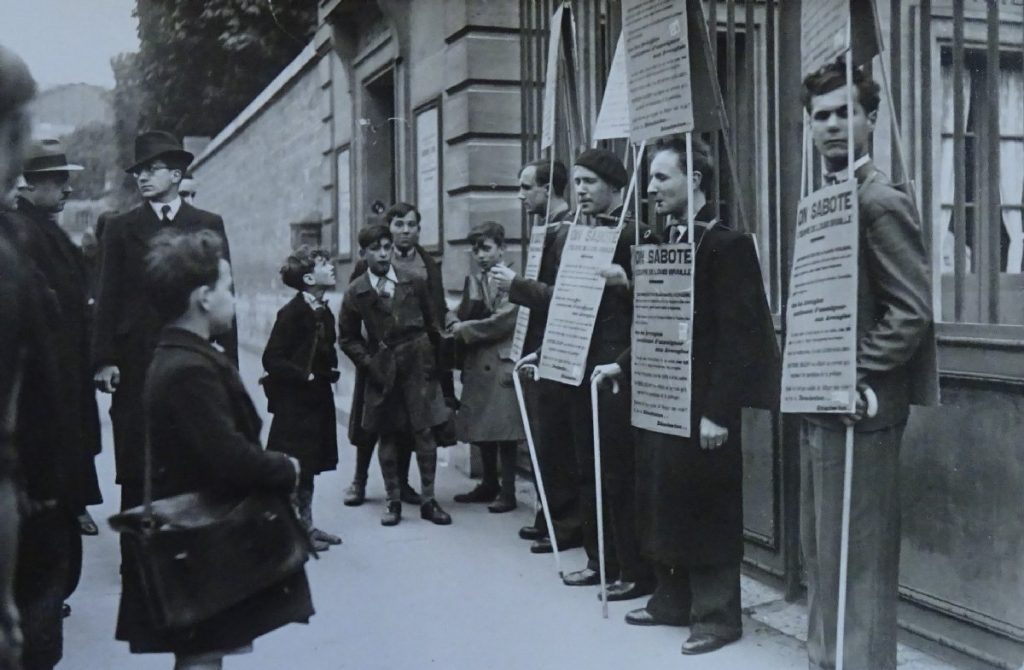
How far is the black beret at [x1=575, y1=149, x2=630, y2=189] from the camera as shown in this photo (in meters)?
5.26

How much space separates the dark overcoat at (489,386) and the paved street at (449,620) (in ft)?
2.33

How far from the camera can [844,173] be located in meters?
3.74

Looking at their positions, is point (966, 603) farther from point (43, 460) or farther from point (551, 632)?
point (43, 460)

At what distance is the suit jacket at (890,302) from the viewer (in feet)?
11.7

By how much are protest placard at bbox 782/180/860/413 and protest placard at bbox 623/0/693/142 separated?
87 cm

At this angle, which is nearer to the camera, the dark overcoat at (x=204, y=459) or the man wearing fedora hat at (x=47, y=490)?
the man wearing fedora hat at (x=47, y=490)

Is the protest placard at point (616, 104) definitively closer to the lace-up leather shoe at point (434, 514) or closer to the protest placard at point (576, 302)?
the protest placard at point (576, 302)

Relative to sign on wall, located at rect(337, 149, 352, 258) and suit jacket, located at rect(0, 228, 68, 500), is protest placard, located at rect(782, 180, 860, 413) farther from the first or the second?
sign on wall, located at rect(337, 149, 352, 258)

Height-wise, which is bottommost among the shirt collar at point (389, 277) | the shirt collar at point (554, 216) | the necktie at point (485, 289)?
the necktie at point (485, 289)

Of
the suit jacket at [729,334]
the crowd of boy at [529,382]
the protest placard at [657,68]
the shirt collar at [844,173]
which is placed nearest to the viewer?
the crowd of boy at [529,382]

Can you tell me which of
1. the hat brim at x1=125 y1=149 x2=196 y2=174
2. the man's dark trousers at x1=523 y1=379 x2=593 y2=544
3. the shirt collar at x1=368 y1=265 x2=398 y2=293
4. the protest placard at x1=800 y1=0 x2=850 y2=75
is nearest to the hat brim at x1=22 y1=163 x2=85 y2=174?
the hat brim at x1=125 y1=149 x2=196 y2=174

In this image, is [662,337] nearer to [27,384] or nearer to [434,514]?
[27,384]

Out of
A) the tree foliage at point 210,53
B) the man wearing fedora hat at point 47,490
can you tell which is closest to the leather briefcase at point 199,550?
the man wearing fedora hat at point 47,490

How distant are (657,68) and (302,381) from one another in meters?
2.49
